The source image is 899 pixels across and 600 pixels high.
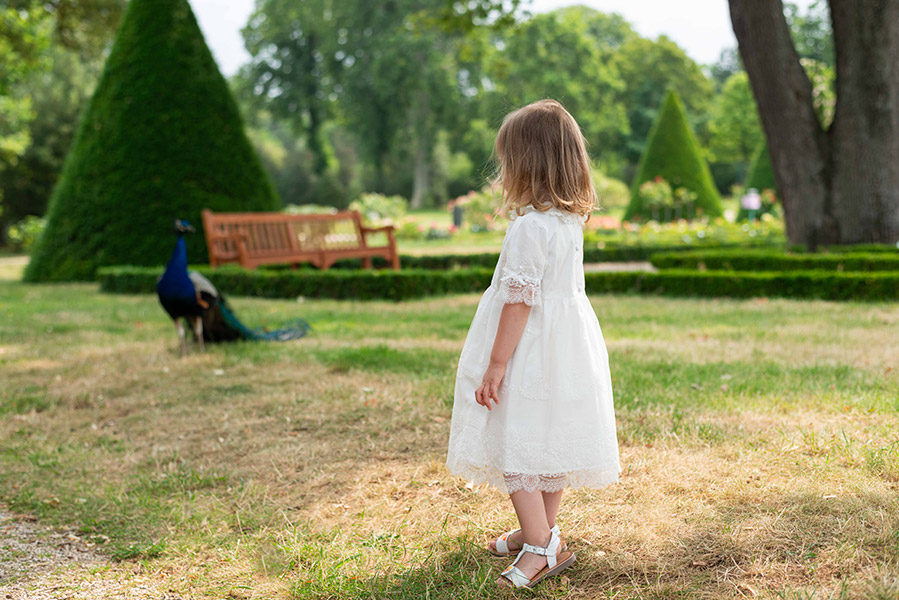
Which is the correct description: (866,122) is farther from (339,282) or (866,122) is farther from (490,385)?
(490,385)

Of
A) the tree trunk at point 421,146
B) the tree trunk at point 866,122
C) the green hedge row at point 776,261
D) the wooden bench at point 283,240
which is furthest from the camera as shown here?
the tree trunk at point 421,146

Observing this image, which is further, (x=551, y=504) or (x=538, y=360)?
(x=551, y=504)

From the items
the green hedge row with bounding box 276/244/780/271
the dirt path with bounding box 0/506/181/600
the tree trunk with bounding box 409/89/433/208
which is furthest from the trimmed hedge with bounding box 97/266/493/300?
the tree trunk with bounding box 409/89/433/208

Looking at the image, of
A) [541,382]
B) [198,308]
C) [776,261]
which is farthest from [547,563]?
[776,261]

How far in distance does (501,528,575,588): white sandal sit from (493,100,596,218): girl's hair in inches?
39.3

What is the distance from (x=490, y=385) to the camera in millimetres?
2176

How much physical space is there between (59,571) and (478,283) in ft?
24.0

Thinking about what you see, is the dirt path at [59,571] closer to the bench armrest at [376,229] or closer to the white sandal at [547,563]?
the white sandal at [547,563]

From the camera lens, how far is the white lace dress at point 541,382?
219 centimetres

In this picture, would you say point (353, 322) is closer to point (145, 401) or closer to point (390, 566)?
point (145, 401)

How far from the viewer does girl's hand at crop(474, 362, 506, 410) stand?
2.16m

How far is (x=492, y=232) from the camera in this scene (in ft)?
71.9

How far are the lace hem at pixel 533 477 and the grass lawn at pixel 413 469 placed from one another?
26 cm

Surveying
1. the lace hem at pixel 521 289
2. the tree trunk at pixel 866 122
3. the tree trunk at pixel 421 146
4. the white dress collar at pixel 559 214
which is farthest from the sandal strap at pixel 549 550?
the tree trunk at pixel 421 146
